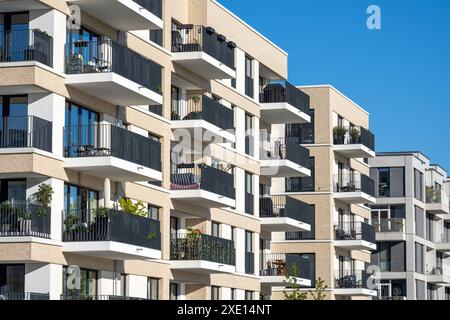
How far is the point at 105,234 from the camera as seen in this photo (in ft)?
109

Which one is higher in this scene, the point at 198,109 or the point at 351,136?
the point at 351,136

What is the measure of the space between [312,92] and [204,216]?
22.0 m

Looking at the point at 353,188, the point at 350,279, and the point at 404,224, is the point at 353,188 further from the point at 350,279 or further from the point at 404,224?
the point at 404,224

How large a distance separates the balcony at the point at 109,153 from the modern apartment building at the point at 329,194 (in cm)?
2631

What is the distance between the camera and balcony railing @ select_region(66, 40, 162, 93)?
3322 cm

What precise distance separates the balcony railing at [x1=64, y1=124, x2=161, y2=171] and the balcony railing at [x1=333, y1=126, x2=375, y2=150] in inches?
1166

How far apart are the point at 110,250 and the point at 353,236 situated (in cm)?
3410

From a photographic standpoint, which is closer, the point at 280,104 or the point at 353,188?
the point at 280,104

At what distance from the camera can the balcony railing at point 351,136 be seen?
6475cm

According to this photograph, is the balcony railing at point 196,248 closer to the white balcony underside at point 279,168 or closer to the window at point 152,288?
the window at point 152,288

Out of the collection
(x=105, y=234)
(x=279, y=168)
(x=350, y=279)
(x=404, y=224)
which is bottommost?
(x=350, y=279)

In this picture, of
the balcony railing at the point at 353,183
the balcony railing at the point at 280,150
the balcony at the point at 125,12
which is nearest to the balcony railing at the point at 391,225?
the balcony railing at the point at 353,183

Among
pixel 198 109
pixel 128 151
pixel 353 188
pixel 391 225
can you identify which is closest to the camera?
pixel 128 151

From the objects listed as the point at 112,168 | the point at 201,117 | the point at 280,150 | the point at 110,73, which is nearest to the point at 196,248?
the point at 201,117
